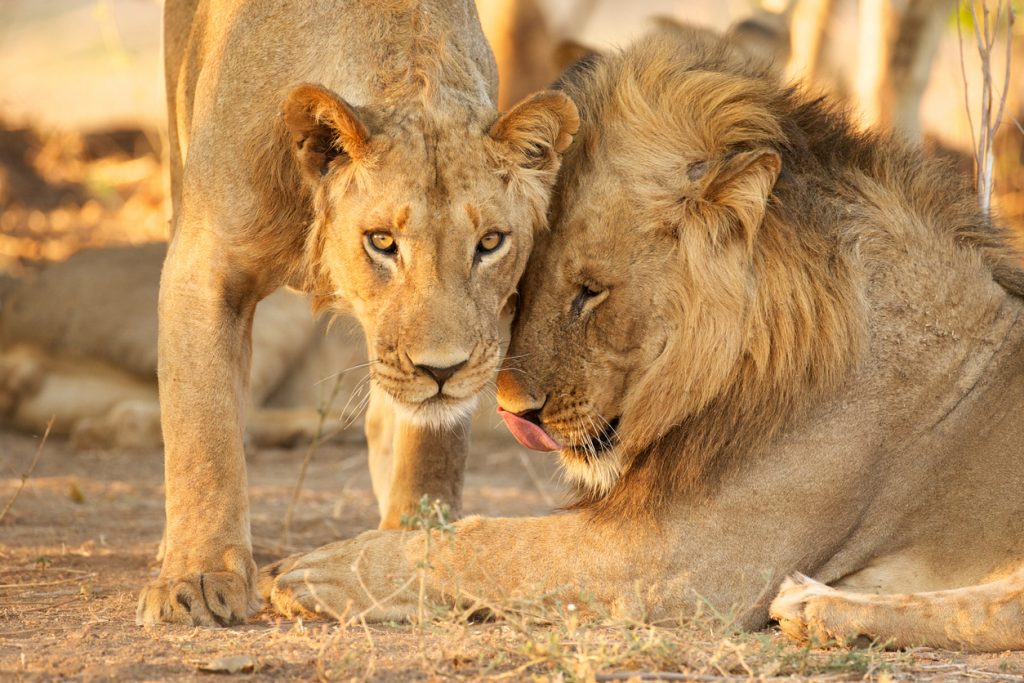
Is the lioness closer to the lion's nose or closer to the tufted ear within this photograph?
the lion's nose

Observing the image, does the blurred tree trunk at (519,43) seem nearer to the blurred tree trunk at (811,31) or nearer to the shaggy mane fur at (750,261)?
the blurred tree trunk at (811,31)

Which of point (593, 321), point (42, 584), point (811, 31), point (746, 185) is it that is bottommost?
point (42, 584)

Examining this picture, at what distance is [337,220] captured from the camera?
11.1 ft

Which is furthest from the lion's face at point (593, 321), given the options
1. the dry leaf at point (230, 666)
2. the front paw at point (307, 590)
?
the dry leaf at point (230, 666)

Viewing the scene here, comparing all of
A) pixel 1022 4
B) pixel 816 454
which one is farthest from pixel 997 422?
pixel 1022 4

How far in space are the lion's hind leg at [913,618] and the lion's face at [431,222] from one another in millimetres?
874

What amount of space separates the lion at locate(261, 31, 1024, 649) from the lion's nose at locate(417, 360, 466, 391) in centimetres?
23

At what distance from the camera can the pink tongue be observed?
3447 millimetres

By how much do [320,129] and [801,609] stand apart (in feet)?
4.95

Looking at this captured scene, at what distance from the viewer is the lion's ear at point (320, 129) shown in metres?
3.19

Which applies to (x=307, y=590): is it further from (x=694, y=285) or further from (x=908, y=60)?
(x=908, y=60)

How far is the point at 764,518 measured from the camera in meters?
3.35

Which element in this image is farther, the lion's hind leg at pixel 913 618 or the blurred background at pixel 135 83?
the blurred background at pixel 135 83

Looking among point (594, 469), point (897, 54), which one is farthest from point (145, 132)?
point (594, 469)
